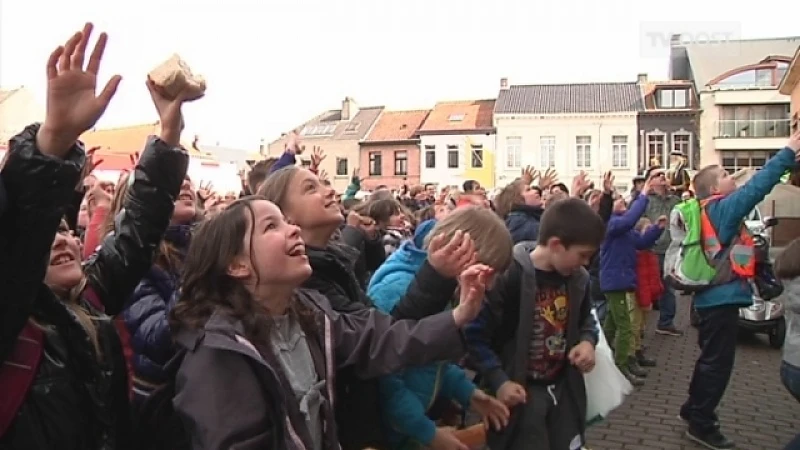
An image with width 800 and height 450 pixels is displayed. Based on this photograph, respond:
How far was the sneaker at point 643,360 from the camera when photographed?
835cm

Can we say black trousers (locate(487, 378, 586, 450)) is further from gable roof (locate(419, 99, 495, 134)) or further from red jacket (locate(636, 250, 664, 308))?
gable roof (locate(419, 99, 495, 134))

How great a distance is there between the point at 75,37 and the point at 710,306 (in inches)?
194

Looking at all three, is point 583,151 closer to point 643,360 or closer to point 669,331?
point 669,331

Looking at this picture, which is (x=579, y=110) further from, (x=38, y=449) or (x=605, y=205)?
→ (x=38, y=449)

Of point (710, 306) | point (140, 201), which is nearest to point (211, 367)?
point (140, 201)

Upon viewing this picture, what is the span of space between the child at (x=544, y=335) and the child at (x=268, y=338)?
117 centimetres

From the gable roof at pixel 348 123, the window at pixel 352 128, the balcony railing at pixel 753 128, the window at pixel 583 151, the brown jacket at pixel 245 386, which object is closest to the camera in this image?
the brown jacket at pixel 245 386

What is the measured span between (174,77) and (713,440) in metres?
4.89

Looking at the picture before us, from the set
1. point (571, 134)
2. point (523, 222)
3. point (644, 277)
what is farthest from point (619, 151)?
point (523, 222)

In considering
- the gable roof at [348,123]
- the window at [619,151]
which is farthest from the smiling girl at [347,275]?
the gable roof at [348,123]

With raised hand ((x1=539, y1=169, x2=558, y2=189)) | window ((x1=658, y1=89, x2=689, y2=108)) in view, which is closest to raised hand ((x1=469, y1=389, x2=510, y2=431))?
raised hand ((x1=539, y1=169, x2=558, y2=189))

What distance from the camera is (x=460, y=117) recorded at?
5012 cm

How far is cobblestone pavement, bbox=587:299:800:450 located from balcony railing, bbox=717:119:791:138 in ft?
137

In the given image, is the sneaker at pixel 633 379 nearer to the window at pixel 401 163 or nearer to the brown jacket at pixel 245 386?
the brown jacket at pixel 245 386
